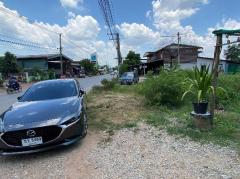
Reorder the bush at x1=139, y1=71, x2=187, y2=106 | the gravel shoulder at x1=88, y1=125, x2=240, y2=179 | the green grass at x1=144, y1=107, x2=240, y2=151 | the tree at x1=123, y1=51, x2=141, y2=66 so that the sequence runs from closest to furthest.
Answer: the gravel shoulder at x1=88, y1=125, x2=240, y2=179, the green grass at x1=144, y1=107, x2=240, y2=151, the bush at x1=139, y1=71, x2=187, y2=106, the tree at x1=123, y1=51, x2=141, y2=66

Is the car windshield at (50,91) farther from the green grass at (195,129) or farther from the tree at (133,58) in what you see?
the tree at (133,58)

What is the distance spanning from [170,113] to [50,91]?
3.72m

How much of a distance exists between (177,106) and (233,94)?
301 centimetres

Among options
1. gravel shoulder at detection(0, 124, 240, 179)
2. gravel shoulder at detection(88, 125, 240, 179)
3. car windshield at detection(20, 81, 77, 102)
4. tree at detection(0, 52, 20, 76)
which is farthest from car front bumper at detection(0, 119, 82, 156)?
tree at detection(0, 52, 20, 76)

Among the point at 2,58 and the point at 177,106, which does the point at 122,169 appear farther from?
the point at 2,58

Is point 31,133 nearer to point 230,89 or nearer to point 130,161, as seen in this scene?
point 130,161

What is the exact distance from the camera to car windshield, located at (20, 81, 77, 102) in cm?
596

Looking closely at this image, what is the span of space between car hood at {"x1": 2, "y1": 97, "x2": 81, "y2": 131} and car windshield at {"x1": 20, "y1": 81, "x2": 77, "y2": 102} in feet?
1.32

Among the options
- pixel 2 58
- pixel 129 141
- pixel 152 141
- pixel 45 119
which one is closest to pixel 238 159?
pixel 152 141

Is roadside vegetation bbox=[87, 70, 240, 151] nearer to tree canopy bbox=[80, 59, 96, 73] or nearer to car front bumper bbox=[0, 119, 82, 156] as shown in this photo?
car front bumper bbox=[0, 119, 82, 156]

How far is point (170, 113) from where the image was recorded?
7586 millimetres

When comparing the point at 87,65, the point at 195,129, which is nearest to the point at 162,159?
the point at 195,129

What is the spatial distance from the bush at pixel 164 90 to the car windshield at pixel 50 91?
10.3ft

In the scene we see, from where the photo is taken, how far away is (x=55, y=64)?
173ft
